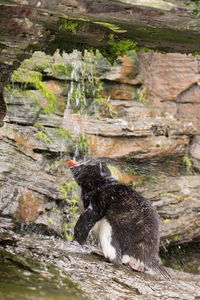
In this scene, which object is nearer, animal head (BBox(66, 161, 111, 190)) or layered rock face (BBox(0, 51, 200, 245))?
animal head (BBox(66, 161, 111, 190))

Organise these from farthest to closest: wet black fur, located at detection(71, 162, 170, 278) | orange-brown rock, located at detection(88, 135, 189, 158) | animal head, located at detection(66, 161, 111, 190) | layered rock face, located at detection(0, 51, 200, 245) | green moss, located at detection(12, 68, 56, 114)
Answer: orange-brown rock, located at detection(88, 135, 189, 158), green moss, located at detection(12, 68, 56, 114), layered rock face, located at detection(0, 51, 200, 245), animal head, located at detection(66, 161, 111, 190), wet black fur, located at detection(71, 162, 170, 278)

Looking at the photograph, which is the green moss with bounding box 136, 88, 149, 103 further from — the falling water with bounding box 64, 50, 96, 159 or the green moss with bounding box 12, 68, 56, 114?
the green moss with bounding box 12, 68, 56, 114

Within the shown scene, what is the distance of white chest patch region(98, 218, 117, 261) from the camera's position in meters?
4.42

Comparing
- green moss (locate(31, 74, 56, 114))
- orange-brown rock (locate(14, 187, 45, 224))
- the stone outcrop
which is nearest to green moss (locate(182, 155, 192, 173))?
green moss (locate(31, 74, 56, 114))

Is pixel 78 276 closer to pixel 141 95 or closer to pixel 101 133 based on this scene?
pixel 101 133

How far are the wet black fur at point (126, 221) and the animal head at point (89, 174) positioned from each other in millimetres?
145

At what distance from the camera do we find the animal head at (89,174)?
195 inches

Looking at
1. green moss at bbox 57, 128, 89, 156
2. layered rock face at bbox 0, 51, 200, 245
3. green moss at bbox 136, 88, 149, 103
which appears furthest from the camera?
green moss at bbox 136, 88, 149, 103

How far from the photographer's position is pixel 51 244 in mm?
4137

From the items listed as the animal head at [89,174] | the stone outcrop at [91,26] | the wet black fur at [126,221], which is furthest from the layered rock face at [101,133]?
the stone outcrop at [91,26]

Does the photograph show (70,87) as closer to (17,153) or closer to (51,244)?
(17,153)

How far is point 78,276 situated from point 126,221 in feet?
5.52

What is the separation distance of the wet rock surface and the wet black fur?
40 cm

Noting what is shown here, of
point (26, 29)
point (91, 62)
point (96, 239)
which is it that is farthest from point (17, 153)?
point (26, 29)
